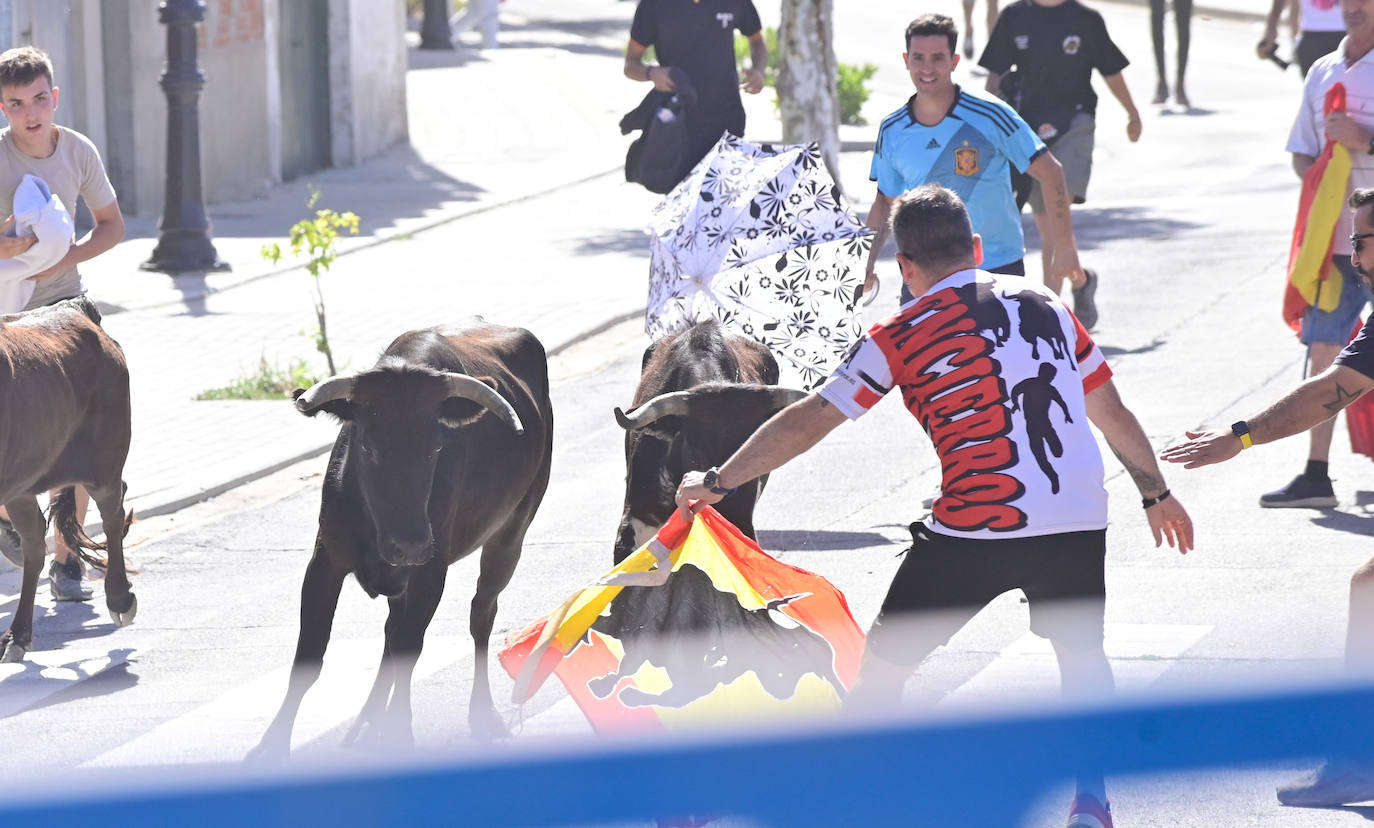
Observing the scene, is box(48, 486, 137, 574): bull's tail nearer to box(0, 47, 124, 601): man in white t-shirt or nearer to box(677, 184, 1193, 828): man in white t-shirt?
box(0, 47, 124, 601): man in white t-shirt

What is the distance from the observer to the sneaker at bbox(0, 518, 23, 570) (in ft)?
29.2

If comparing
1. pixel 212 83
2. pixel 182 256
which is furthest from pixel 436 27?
pixel 182 256

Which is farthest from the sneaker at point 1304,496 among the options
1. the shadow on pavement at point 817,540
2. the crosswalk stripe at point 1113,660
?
A: the crosswalk stripe at point 1113,660

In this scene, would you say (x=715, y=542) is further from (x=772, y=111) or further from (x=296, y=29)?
(x=772, y=111)

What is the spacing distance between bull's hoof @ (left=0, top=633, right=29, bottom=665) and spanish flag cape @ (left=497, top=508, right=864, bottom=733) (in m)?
2.81

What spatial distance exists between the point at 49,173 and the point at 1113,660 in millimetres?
5021

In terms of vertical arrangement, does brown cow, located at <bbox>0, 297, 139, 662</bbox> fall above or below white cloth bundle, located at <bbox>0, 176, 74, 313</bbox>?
below

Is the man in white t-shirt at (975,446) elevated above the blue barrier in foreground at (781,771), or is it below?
below

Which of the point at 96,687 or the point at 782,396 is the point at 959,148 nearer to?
the point at 782,396

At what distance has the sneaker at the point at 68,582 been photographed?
8797mm

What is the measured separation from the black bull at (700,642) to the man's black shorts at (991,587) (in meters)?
0.54

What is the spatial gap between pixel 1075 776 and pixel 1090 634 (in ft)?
10.2

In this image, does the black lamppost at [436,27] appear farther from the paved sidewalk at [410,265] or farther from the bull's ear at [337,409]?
Answer: the bull's ear at [337,409]

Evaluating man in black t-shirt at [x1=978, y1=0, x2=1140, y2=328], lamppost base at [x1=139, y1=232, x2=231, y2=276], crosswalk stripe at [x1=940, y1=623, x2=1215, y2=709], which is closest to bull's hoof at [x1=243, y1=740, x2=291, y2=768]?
crosswalk stripe at [x1=940, y1=623, x2=1215, y2=709]
